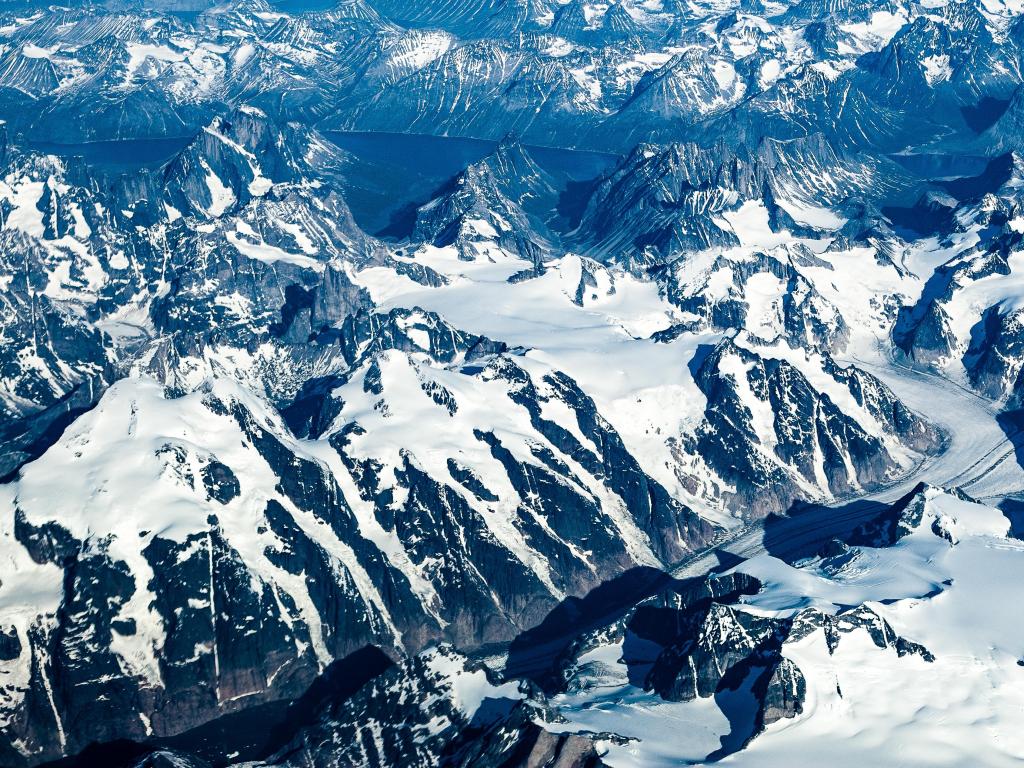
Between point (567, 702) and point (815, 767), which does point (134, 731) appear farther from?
point (815, 767)

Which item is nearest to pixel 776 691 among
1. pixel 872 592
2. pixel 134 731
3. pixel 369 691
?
pixel 872 592

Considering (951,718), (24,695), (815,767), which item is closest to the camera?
(815,767)

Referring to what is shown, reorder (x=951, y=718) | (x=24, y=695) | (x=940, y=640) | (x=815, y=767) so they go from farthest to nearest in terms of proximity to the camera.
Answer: (x=24, y=695) → (x=940, y=640) → (x=951, y=718) → (x=815, y=767)

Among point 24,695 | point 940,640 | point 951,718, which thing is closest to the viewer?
point 951,718

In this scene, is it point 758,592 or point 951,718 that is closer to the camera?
Answer: point 951,718

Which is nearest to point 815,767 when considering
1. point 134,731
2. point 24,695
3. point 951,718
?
point 951,718

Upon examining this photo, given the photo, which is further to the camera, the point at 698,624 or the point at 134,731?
the point at 134,731

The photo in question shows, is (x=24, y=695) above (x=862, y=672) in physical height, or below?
above

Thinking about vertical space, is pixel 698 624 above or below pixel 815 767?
above

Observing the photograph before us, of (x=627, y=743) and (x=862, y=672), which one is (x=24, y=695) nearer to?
(x=627, y=743)
